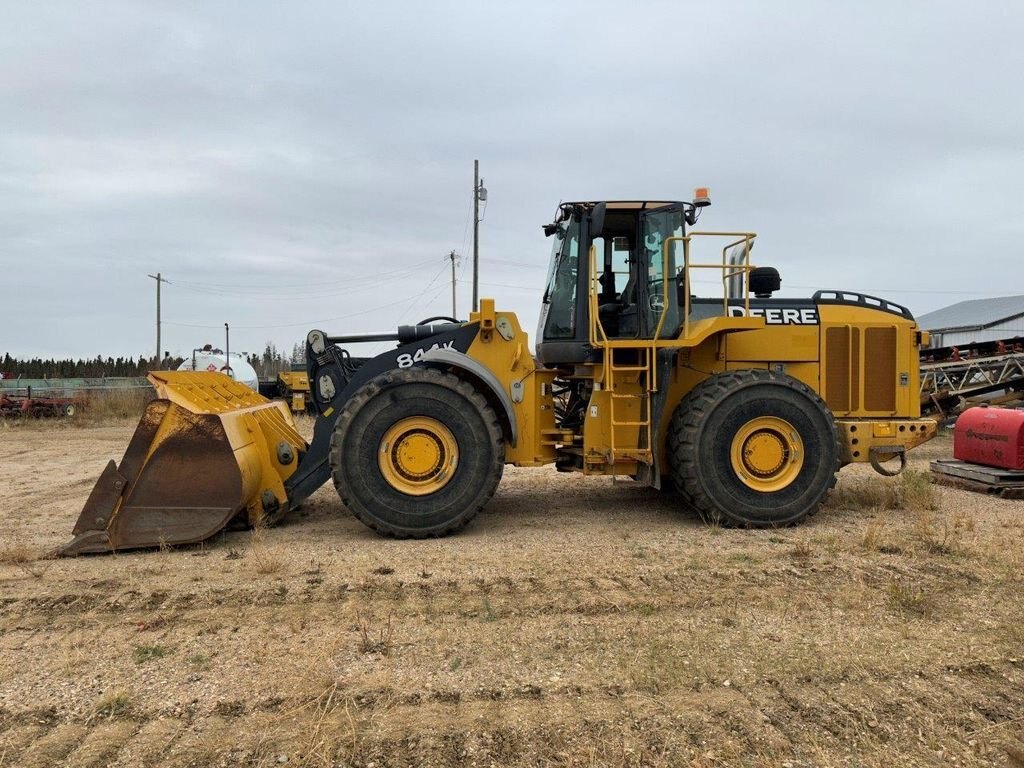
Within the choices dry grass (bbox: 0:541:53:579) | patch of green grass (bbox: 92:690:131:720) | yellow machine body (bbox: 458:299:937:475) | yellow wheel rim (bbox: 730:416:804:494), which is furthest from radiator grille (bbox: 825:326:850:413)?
dry grass (bbox: 0:541:53:579)

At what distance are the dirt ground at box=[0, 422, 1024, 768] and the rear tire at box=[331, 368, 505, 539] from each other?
0.29 meters

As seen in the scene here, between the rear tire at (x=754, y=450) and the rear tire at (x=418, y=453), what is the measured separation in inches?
69.0

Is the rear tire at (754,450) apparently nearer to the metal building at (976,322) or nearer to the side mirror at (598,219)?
the side mirror at (598,219)

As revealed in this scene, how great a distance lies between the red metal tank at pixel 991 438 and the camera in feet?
26.9

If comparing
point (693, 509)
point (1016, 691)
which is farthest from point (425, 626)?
point (693, 509)

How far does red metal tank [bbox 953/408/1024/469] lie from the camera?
8203 millimetres

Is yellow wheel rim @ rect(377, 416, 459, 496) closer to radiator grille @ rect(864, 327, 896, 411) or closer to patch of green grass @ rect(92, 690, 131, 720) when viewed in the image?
patch of green grass @ rect(92, 690, 131, 720)

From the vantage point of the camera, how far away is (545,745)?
275 centimetres

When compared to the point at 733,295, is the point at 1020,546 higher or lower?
lower

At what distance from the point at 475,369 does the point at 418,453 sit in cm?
88

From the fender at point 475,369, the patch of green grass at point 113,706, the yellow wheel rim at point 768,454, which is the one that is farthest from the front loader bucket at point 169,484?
the yellow wheel rim at point 768,454

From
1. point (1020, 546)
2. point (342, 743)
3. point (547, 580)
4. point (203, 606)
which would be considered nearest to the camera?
point (342, 743)

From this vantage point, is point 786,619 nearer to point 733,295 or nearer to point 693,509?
point 693,509

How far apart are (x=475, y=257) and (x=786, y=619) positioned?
2245cm
